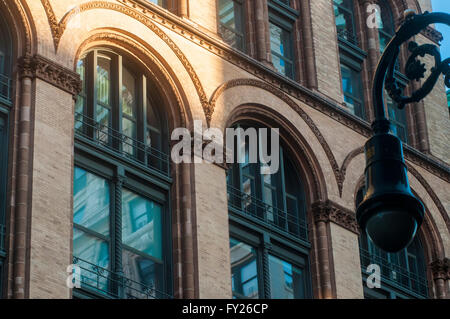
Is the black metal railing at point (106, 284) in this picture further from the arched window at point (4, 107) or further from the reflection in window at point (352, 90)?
the reflection in window at point (352, 90)

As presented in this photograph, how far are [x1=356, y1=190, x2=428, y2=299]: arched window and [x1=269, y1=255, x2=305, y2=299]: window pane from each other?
222 centimetres

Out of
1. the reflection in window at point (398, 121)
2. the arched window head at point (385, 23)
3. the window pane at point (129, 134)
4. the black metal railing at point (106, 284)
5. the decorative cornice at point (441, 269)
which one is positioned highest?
the arched window head at point (385, 23)


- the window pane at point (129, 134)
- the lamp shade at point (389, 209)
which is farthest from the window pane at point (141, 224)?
the lamp shade at point (389, 209)

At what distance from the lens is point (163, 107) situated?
26.1 meters

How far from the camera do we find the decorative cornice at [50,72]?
22.8m

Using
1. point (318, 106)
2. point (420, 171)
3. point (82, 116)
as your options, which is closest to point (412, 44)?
point (82, 116)

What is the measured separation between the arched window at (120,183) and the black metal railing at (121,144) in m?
0.02

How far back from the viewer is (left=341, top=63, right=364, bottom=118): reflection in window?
32.7 m

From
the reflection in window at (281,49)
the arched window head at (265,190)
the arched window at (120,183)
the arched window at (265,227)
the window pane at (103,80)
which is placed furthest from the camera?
the reflection in window at (281,49)

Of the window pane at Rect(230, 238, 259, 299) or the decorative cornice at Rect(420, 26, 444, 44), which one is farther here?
the decorative cornice at Rect(420, 26, 444, 44)

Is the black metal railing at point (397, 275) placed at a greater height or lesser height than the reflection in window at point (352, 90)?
lesser

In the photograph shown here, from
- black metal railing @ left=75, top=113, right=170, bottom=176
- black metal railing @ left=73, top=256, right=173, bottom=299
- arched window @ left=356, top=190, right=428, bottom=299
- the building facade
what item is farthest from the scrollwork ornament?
arched window @ left=356, top=190, right=428, bottom=299

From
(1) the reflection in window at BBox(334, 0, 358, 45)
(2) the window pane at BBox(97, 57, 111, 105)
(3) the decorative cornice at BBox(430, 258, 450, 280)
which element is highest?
(1) the reflection in window at BBox(334, 0, 358, 45)

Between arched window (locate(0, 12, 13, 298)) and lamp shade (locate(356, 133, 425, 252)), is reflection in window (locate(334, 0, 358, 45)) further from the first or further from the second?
lamp shade (locate(356, 133, 425, 252))
